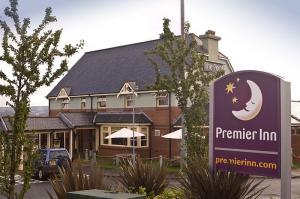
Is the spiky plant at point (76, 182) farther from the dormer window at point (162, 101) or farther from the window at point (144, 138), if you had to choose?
the window at point (144, 138)

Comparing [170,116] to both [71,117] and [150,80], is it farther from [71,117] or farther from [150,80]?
[71,117]

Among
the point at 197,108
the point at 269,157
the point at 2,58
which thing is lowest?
the point at 269,157

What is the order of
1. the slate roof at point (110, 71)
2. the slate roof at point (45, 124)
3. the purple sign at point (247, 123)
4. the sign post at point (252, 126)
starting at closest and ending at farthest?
the sign post at point (252, 126) → the purple sign at point (247, 123) → the slate roof at point (45, 124) → the slate roof at point (110, 71)

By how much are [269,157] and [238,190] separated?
2.76ft

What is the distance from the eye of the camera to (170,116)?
33688 mm

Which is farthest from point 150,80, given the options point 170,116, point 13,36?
point 13,36

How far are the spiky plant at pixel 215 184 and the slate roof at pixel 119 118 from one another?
26.8 m

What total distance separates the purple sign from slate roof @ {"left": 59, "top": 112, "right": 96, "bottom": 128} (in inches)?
1136

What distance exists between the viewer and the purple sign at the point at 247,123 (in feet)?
25.3

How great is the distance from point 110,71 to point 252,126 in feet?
114

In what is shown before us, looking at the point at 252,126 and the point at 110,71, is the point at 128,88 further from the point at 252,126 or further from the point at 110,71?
the point at 252,126

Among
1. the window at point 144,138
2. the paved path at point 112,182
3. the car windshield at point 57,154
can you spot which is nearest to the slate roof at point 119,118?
the window at point 144,138

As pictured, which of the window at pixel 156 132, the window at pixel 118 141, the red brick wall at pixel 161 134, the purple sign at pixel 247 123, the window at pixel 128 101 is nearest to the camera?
the purple sign at pixel 247 123

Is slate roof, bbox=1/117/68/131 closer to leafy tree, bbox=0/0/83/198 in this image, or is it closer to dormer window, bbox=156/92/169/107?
dormer window, bbox=156/92/169/107
